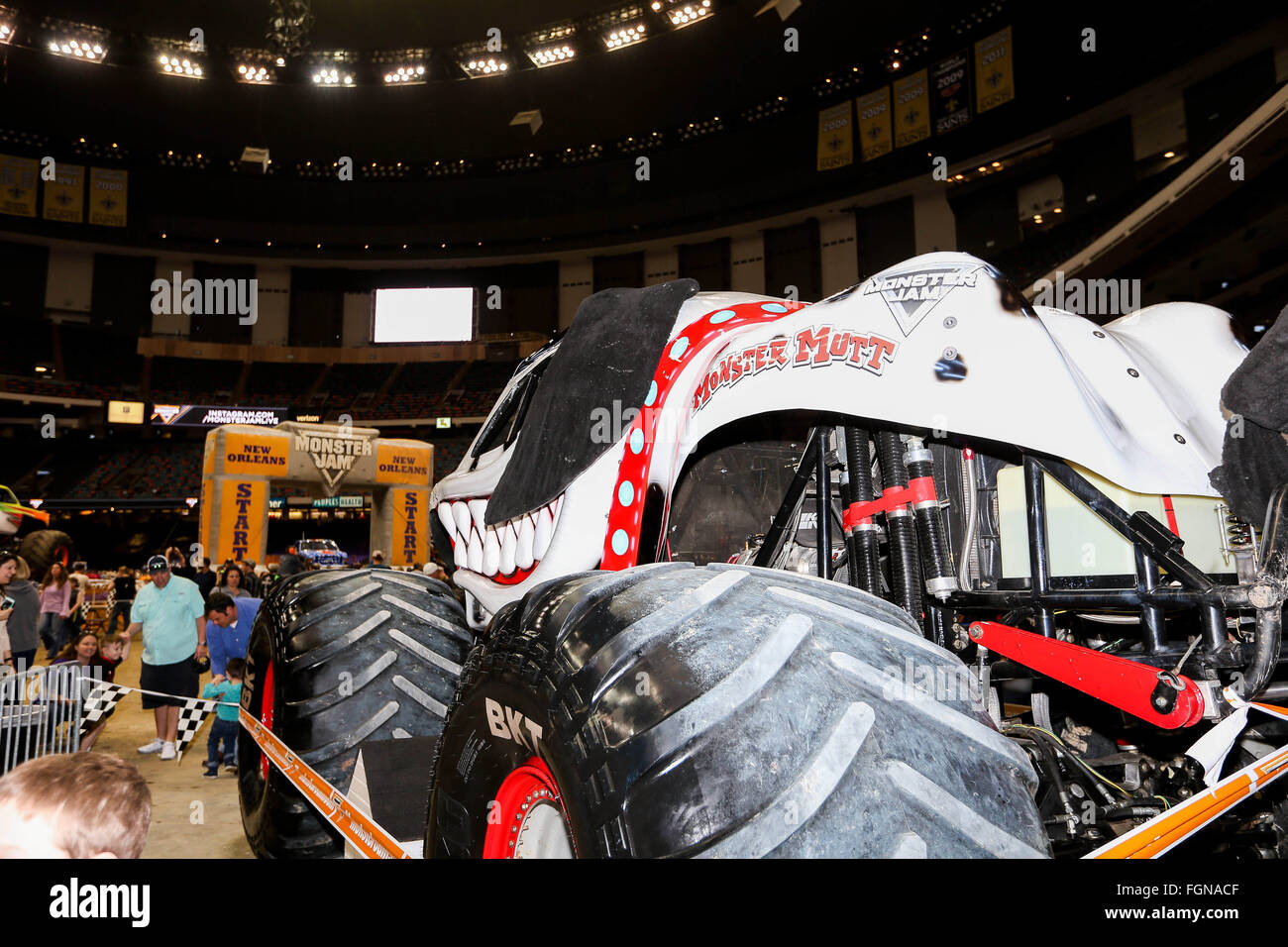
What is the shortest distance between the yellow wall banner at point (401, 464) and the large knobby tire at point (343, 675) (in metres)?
16.0

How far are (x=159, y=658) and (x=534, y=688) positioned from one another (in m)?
8.48

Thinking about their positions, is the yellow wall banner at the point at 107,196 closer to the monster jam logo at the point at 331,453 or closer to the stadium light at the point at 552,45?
the stadium light at the point at 552,45

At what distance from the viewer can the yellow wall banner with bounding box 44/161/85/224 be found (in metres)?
37.2

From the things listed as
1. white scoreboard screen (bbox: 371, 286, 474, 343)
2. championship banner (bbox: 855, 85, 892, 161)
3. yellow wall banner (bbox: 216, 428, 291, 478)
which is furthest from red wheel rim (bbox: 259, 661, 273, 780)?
white scoreboard screen (bbox: 371, 286, 474, 343)

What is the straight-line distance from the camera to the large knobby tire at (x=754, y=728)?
1.18 m

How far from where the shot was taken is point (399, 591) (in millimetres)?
3859

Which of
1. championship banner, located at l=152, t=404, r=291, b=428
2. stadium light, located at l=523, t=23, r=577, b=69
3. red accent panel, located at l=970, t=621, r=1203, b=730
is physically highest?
stadium light, located at l=523, t=23, r=577, b=69

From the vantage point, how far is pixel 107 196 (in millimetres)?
38031

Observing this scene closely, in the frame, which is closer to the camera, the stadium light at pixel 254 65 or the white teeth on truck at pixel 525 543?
the white teeth on truck at pixel 525 543

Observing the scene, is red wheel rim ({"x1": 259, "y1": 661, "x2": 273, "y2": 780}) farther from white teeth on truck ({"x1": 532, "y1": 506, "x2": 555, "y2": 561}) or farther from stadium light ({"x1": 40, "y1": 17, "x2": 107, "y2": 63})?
stadium light ({"x1": 40, "y1": 17, "x2": 107, "y2": 63})

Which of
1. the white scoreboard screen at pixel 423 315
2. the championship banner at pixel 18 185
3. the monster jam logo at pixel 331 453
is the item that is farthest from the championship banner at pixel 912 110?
the championship banner at pixel 18 185

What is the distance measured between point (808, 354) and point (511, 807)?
1.29 meters

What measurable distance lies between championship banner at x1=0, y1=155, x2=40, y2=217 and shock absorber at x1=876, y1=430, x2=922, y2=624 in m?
45.6

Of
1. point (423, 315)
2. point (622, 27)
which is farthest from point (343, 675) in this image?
point (423, 315)
